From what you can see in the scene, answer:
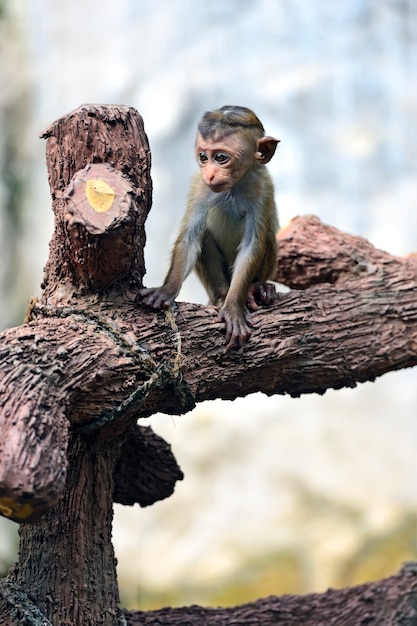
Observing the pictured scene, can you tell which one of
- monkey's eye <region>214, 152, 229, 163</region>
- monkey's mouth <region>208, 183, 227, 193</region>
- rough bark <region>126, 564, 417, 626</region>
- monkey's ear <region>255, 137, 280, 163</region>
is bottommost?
rough bark <region>126, 564, 417, 626</region>

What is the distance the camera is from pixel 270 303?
491cm

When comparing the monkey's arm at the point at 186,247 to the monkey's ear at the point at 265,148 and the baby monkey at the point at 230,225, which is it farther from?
the monkey's ear at the point at 265,148

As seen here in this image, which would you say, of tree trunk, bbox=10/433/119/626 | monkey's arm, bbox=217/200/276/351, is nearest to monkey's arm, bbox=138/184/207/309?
monkey's arm, bbox=217/200/276/351

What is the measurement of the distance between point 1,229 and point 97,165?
6737 millimetres

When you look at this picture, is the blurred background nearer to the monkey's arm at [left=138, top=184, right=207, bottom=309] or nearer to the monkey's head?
the monkey's arm at [left=138, top=184, right=207, bottom=309]

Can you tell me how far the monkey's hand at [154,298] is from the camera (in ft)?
13.9

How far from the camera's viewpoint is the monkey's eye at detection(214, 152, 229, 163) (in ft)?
16.0

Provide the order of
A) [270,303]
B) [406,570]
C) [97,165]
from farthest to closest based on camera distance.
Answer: [406,570], [270,303], [97,165]

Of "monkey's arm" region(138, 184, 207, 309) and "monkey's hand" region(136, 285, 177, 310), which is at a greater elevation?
"monkey's arm" region(138, 184, 207, 309)

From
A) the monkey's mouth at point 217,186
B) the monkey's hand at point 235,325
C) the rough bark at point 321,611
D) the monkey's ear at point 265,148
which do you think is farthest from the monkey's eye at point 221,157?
the rough bark at point 321,611

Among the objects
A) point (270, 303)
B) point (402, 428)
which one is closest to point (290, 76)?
point (402, 428)

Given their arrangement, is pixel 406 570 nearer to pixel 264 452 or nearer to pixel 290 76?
pixel 264 452

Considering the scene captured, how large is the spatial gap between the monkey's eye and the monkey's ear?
0.33 metres

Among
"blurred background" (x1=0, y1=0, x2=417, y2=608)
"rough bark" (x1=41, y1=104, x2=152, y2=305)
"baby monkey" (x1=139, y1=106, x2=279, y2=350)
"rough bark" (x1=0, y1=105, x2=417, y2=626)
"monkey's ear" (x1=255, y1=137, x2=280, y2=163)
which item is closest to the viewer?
"rough bark" (x1=0, y1=105, x2=417, y2=626)
